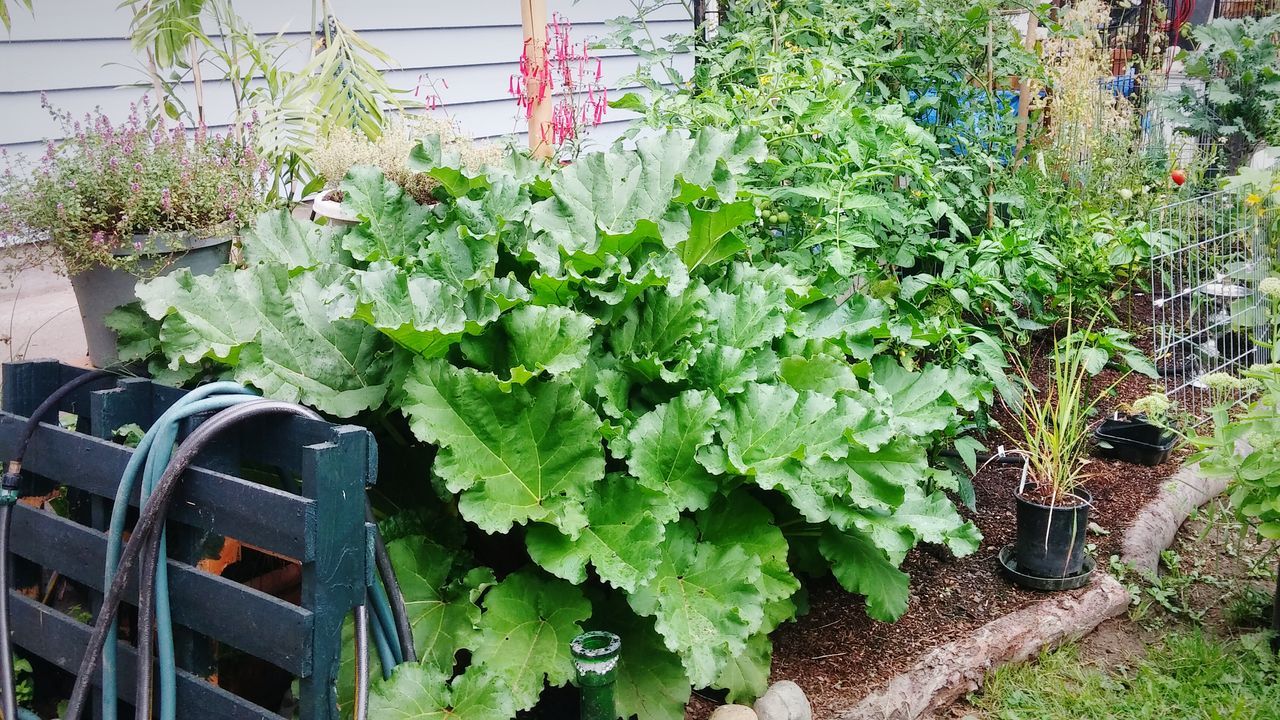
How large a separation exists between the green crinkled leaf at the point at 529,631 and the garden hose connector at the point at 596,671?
163mm

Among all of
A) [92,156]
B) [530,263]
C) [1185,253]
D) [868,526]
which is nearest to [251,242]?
[92,156]

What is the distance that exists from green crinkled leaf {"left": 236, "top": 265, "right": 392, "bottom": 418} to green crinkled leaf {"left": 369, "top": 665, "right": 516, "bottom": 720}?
0.58 meters

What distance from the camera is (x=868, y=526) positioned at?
7.88 ft

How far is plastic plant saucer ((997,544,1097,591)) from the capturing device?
2924 mm

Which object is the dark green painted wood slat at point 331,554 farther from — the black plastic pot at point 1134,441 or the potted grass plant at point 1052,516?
the black plastic pot at point 1134,441

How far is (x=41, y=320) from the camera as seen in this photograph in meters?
3.80

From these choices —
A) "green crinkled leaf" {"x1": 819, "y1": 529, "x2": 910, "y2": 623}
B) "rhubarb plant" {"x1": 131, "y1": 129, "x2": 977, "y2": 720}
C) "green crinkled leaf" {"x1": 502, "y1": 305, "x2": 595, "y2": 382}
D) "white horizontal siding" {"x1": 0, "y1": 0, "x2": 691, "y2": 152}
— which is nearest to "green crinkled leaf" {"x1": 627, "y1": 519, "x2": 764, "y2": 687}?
"rhubarb plant" {"x1": 131, "y1": 129, "x2": 977, "y2": 720}

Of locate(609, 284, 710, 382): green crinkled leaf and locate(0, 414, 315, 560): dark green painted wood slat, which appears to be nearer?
locate(0, 414, 315, 560): dark green painted wood slat

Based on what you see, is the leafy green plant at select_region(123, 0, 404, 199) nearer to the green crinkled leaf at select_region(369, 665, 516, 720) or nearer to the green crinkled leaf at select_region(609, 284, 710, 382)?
the green crinkled leaf at select_region(609, 284, 710, 382)

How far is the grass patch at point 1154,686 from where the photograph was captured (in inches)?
102

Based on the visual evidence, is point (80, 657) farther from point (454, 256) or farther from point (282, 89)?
point (282, 89)

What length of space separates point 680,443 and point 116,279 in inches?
57.5

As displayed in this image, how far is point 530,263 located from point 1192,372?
3.26 m

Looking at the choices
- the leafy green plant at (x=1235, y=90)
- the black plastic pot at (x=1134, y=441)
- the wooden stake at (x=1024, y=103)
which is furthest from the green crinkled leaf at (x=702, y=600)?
the leafy green plant at (x=1235, y=90)
